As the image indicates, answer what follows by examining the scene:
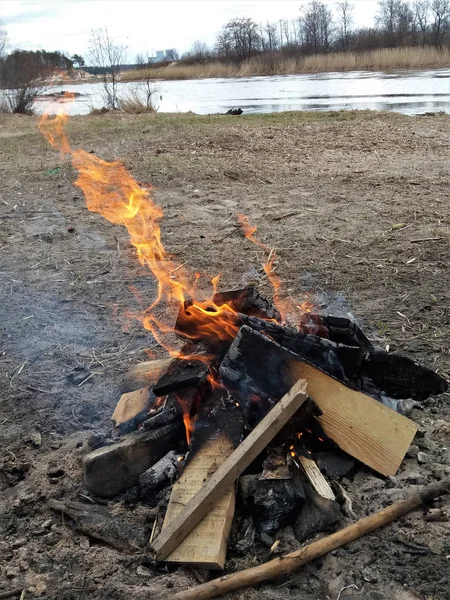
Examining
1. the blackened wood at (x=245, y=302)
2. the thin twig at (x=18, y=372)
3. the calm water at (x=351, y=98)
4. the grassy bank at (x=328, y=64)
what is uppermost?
the grassy bank at (x=328, y=64)

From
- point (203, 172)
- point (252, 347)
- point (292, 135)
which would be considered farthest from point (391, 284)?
point (292, 135)

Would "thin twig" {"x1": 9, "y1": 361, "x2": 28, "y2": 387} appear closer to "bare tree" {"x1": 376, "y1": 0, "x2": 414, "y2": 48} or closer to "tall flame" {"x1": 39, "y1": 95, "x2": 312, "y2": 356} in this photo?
"tall flame" {"x1": 39, "y1": 95, "x2": 312, "y2": 356}

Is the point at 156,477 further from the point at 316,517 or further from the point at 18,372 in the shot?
the point at 18,372

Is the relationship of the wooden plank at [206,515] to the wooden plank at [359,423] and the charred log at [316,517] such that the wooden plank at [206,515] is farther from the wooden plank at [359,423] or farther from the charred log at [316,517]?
the wooden plank at [359,423]

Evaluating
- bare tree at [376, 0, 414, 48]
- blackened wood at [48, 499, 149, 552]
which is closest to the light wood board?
blackened wood at [48, 499, 149, 552]

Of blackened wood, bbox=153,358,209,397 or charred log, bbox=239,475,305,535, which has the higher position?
blackened wood, bbox=153,358,209,397

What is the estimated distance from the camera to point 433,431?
288cm

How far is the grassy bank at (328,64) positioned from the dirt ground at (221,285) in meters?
19.4

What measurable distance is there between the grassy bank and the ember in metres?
26.2

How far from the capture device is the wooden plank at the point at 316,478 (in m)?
2.34

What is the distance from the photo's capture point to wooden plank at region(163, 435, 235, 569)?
85.8 inches

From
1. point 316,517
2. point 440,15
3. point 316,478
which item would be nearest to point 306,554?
point 316,517

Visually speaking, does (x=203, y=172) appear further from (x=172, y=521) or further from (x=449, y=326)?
(x=172, y=521)

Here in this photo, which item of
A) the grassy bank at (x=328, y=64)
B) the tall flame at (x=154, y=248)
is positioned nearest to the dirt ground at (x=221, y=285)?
the tall flame at (x=154, y=248)
